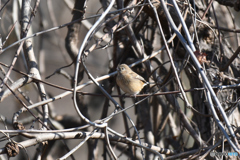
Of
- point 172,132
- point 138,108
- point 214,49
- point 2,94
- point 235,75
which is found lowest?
point 172,132

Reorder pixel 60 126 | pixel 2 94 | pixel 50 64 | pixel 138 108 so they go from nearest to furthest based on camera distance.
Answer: pixel 2 94, pixel 138 108, pixel 60 126, pixel 50 64

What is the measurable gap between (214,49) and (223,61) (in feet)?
0.59

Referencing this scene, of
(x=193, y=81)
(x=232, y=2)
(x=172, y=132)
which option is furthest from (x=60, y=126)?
(x=232, y=2)

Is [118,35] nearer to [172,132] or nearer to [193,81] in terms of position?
[193,81]

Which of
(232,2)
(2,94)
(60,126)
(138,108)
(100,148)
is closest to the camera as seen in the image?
(2,94)

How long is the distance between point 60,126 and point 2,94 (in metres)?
2.39

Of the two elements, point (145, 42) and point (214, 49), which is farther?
point (145, 42)

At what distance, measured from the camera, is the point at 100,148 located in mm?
6578

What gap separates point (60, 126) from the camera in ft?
16.5

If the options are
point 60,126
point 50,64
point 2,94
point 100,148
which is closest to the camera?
point 2,94

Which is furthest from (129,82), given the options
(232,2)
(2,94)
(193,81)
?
(2,94)

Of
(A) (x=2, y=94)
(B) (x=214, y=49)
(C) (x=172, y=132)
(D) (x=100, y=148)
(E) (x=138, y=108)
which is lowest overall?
(D) (x=100, y=148)

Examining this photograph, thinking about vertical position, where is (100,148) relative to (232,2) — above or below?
below

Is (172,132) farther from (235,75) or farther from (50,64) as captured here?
(50,64)
